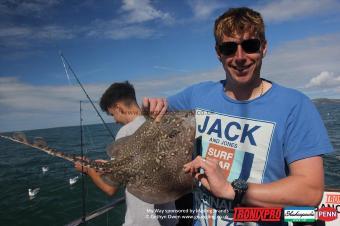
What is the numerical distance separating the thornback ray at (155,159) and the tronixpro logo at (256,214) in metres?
0.64

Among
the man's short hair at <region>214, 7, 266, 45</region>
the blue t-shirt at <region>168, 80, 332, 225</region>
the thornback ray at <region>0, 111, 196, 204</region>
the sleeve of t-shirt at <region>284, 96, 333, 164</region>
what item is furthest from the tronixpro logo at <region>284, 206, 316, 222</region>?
the man's short hair at <region>214, 7, 266, 45</region>

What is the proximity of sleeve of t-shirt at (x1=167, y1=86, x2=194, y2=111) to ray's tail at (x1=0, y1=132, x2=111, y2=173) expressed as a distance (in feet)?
3.39

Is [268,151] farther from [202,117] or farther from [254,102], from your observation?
[202,117]

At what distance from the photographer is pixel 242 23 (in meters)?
2.83

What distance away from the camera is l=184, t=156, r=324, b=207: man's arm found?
2.42 m

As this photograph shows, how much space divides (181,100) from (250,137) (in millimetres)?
1029

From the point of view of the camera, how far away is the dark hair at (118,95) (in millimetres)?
5070

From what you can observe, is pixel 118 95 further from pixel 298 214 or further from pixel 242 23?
pixel 298 214

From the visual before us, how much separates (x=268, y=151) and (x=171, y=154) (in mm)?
1128

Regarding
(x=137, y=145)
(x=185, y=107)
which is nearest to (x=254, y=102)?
(x=185, y=107)

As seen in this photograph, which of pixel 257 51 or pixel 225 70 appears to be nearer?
pixel 257 51

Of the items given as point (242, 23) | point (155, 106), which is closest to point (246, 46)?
point (242, 23)

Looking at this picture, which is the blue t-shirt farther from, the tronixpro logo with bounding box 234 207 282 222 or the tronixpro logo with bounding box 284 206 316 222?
Result: the tronixpro logo with bounding box 284 206 316 222

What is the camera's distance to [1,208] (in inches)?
842
